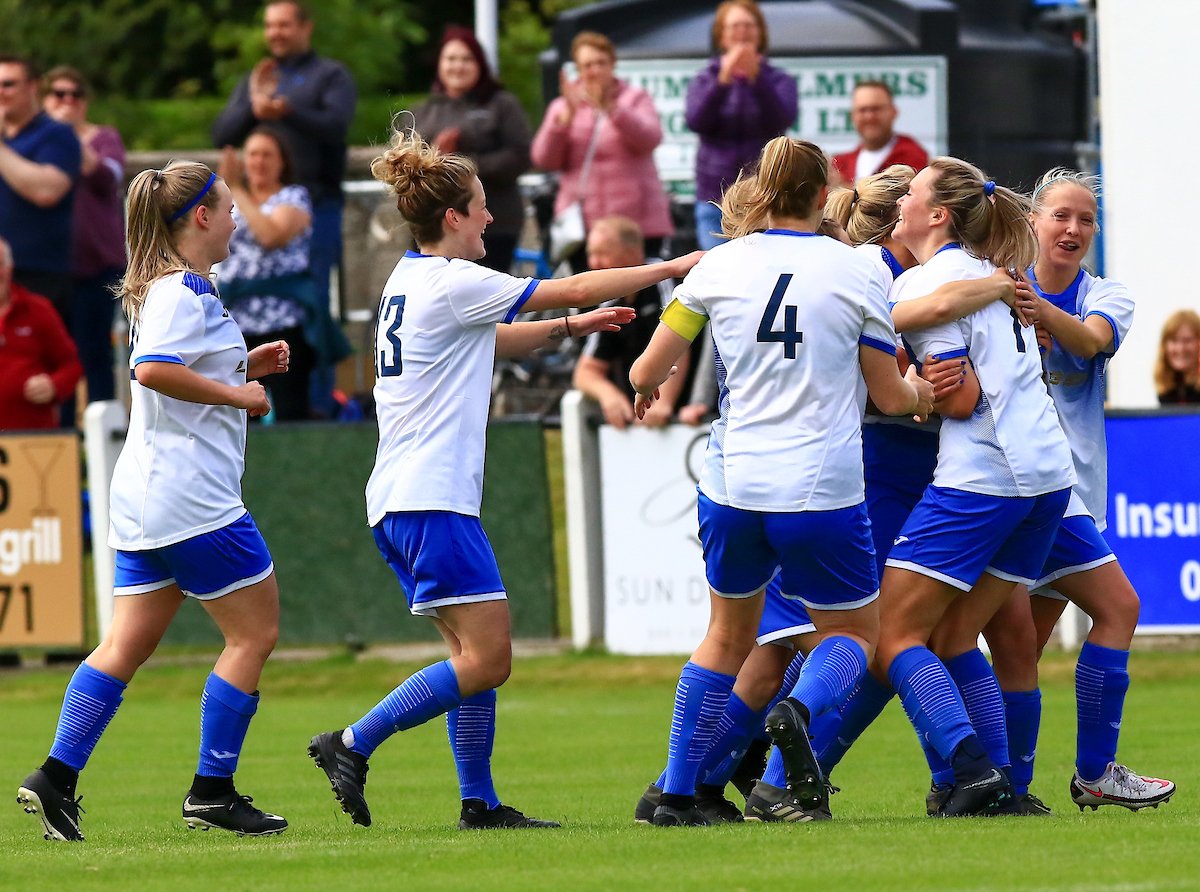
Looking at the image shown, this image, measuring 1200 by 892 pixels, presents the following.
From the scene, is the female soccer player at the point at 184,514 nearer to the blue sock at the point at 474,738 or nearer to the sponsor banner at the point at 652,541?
the blue sock at the point at 474,738

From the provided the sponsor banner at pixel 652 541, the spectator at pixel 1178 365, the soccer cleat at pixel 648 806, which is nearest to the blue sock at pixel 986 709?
the soccer cleat at pixel 648 806

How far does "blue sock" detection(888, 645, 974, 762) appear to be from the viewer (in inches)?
257

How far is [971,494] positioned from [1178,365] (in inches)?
264

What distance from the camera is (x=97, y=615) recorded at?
13414mm

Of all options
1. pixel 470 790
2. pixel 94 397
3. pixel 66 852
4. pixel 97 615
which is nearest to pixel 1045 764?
pixel 470 790

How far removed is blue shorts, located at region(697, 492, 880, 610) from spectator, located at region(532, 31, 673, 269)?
7881mm

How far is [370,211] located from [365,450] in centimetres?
502

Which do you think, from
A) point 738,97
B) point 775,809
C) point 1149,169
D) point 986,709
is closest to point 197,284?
point 775,809

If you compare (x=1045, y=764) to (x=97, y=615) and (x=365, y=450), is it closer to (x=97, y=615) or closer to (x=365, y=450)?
(x=365, y=450)

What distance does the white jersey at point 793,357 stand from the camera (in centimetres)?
627

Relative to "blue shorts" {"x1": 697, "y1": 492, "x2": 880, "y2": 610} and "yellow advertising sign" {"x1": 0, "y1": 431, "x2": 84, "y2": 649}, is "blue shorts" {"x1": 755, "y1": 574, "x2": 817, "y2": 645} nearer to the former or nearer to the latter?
"blue shorts" {"x1": 697, "y1": 492, "x2": 880, "y2": 610}

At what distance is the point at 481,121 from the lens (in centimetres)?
1416

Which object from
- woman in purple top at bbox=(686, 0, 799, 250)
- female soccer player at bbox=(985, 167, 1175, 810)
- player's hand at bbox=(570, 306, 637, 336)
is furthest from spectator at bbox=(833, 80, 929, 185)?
player's hand at bbox=(570, 306, 637, 336)

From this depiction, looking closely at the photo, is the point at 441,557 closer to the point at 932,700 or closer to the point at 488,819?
the point at 488,819
